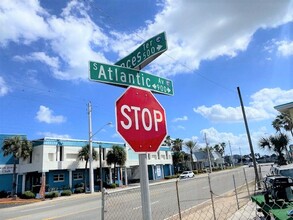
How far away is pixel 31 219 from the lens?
48.1ft

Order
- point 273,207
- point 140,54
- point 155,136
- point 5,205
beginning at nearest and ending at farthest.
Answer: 1. point 155,136
2. point 140,54
3. point 273,207
4. point 5,205

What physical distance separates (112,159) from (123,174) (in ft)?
25.1

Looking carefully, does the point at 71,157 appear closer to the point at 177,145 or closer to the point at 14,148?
the point at 14,148

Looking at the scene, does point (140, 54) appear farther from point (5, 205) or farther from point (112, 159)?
point (112, 159)

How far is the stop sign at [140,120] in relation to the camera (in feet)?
9.78

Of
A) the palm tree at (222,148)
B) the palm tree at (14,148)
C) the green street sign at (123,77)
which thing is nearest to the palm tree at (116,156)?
the palm tree at (14,148)

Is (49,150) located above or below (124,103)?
above

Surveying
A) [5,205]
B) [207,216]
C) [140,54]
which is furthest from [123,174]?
[140,54]

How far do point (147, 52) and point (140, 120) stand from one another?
1.02 metres

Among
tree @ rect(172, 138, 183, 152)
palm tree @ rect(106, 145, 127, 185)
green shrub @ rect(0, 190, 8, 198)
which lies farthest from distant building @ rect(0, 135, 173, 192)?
tree @ rect(172, 138, 183, 152)

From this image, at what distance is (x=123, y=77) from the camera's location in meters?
3.50

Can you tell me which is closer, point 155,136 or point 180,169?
point 155,136

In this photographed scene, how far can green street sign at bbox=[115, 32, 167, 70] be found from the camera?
11.9ft

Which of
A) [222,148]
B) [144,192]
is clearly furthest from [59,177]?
[222,148]
